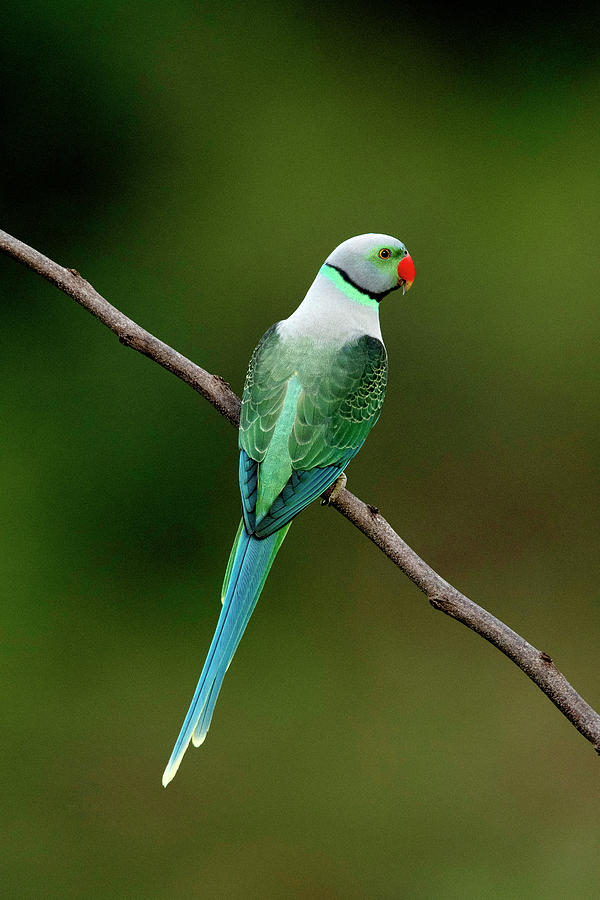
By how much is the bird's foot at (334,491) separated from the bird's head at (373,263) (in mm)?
294

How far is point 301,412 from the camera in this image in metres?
1.19

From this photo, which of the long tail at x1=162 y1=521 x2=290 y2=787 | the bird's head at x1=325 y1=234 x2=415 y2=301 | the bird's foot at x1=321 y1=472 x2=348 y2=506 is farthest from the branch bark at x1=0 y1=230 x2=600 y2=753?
the bird's head at x1=325 y1=234 x2=415 y2=301

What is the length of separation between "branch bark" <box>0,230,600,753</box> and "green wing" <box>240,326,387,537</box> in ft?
0.18

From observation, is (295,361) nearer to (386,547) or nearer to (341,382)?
(341,382)

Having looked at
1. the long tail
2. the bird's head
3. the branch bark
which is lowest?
the long tail

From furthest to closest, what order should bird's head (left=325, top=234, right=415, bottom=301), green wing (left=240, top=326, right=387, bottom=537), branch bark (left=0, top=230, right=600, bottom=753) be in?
1. bird's head (left=325, top=234, right=415, bottom=301)
2. green wing (left=240, top=326, right=387, bottom=537)
3. branch bark (left=0, top=230, right=600, bottom=753)

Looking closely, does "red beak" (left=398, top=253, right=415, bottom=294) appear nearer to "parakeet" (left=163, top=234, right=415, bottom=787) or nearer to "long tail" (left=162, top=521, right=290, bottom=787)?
"parakeet" (left=163, top=234, right=415, bottom=787)

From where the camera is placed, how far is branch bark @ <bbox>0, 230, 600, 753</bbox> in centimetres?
100

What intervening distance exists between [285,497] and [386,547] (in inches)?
5.7

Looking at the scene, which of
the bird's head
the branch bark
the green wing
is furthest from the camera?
the bird's head

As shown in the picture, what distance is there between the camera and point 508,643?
102cm

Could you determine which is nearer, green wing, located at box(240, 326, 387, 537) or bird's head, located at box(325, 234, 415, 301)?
green wing, located at box(240, 326, 387, 537)

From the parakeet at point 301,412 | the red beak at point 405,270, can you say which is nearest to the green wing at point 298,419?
the parakeet at point 301,412

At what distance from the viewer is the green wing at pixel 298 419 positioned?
45.2 inches
